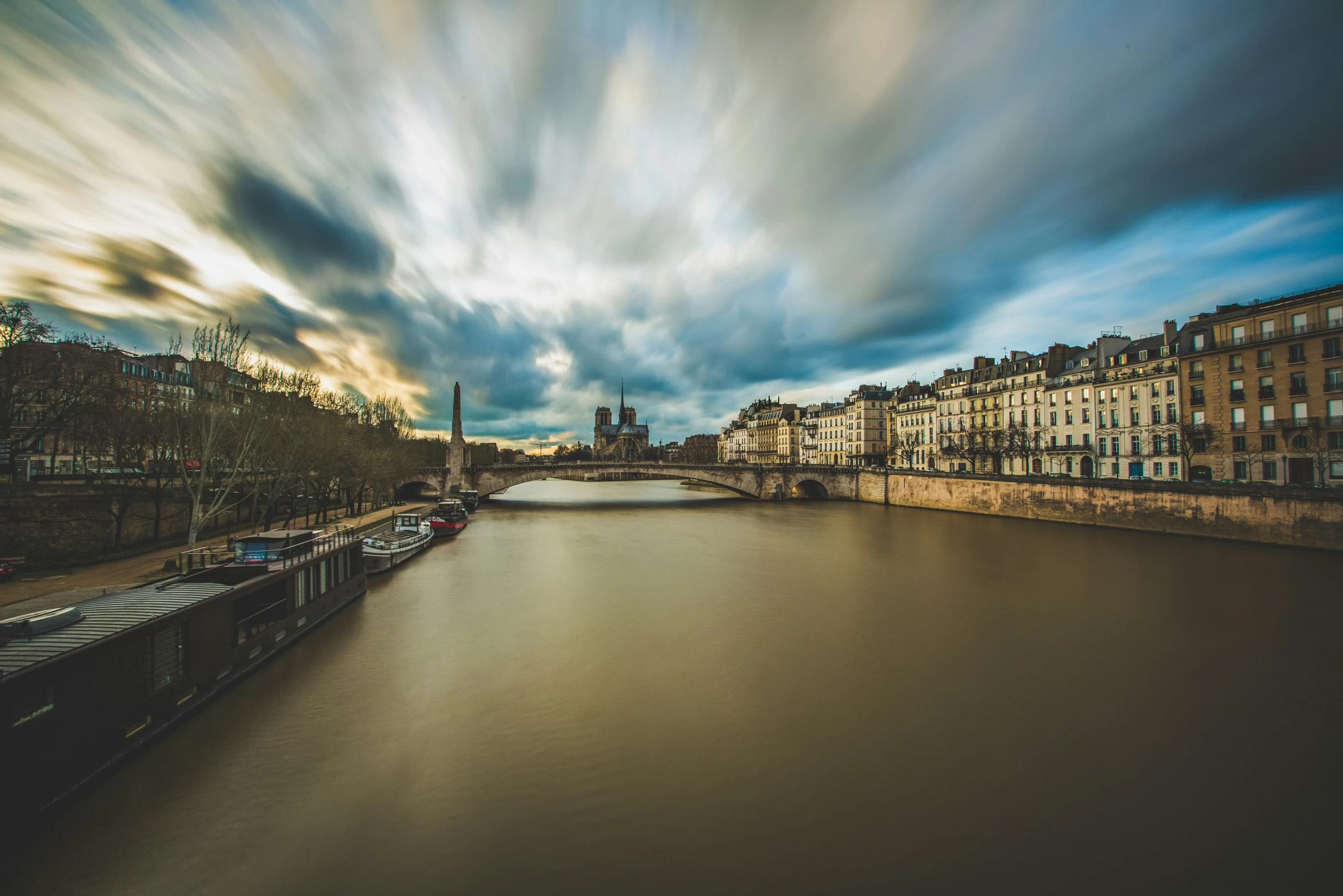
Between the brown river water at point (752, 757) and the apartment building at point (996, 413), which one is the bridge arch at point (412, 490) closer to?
the brown river water at point (752, 757)

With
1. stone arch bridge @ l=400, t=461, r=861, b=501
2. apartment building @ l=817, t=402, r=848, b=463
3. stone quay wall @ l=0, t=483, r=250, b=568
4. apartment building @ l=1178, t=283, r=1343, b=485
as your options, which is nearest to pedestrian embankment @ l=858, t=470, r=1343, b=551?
apartment building @ l=1178, t=283, r=1343, b=485

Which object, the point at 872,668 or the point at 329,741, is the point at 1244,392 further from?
the point at 329,741

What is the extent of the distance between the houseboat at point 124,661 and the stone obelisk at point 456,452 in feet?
132

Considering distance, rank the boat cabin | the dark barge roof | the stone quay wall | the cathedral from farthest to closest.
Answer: the cathedral → the stone quay wall → the boat cabin → the dark barge roof

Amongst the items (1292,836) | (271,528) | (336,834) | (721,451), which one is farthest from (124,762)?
(721,451)

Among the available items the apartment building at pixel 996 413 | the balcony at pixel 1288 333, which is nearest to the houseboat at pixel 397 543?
the balcony at pixel 1288 333

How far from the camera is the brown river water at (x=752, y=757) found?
6.20 metres

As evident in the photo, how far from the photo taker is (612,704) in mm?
10422

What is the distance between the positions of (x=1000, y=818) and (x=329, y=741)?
10.6 meters

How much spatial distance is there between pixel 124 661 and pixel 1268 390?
162ft

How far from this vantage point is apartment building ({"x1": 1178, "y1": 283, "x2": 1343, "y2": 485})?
28.2 meters

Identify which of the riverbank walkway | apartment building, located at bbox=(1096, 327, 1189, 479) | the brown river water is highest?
apartment building, located at bbox=(1096, 327, 1189, 479)

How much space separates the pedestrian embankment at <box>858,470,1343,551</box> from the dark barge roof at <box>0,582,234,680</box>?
42527mm

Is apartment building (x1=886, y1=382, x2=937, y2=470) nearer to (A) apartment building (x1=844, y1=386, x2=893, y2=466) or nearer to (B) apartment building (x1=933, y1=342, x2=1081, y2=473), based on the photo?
(B) apartment building (x1=933, y1=342, x2=1081, y2=473)
